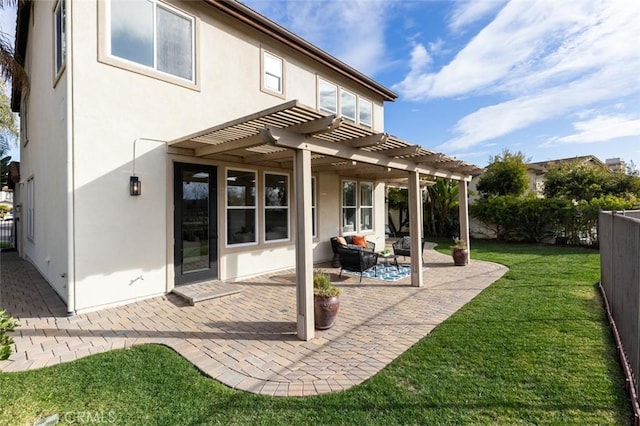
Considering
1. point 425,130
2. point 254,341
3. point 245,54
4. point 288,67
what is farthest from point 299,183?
point 425,130

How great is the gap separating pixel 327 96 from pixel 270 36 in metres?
3.19

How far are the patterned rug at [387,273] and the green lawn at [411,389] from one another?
13.9ft

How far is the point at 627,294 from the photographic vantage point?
13.6ft

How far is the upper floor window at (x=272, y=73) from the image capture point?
A: 9.47m

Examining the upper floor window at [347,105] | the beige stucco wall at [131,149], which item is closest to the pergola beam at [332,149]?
the beige stucco wall at [131,149]

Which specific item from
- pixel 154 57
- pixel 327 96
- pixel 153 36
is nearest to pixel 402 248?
pixel 327 96

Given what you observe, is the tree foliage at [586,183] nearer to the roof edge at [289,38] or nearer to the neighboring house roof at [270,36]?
the neighboring house roof at [270,36]

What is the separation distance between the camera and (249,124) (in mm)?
5238

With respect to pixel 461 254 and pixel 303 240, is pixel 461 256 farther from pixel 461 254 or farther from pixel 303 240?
pixel 303 240

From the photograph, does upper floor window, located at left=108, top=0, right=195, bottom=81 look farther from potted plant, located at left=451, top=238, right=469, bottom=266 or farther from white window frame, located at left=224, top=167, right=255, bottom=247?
potted plant, located at left=451, top=238, right=469, bottom=266

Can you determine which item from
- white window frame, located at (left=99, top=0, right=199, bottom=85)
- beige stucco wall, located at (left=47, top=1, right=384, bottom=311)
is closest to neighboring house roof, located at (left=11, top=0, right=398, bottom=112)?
beige stucco wall, located at (left=47, top=1, right=384, bottom=311)

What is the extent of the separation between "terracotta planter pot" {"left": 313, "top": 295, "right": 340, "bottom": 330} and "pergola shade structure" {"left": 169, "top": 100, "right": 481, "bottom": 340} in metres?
0.23

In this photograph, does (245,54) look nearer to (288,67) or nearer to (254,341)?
(288,67)

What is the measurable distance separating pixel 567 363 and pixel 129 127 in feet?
28.4
